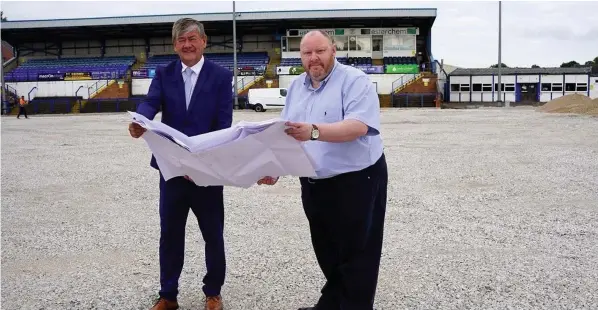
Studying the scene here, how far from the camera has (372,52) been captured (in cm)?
5156

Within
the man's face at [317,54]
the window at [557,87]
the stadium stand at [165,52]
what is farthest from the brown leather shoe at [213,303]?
the window at [557,87]

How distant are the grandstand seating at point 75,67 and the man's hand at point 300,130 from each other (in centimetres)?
4833

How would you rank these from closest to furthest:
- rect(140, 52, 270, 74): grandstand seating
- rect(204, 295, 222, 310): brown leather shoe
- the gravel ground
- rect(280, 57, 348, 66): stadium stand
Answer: rect(204, 295, 222, 310): brown leather shoe, the gravel ground, rect(280, 57, 348, 66): stadium stand, rect(140, 52, 270, 74): grandstand seating

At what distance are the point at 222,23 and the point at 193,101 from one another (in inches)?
1956

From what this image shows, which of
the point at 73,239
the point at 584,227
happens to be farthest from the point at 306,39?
the point at 584,227

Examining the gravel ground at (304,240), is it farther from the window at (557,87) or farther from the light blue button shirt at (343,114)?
the window at (557,87)

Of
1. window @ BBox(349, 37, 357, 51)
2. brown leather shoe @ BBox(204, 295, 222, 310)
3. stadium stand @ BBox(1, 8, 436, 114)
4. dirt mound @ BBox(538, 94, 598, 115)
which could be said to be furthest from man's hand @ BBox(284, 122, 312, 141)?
window @ BBox(349, 37, 357, 51)

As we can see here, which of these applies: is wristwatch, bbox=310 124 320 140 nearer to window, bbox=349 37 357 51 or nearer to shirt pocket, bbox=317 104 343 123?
shirt pocket, bbox=317 104 343 123

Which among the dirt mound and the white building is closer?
the dirt mound

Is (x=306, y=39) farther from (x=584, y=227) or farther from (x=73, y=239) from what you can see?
(x=584, y=227)

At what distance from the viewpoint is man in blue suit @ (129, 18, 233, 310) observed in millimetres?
3582

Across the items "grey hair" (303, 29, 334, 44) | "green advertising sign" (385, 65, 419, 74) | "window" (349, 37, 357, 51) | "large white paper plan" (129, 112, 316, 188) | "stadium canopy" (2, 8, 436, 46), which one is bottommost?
"large white paper plan" (129, 112, 316, 188)

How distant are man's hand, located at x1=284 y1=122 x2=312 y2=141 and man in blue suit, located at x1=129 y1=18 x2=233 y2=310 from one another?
0.85 metres

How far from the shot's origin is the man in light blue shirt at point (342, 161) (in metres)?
3.03
